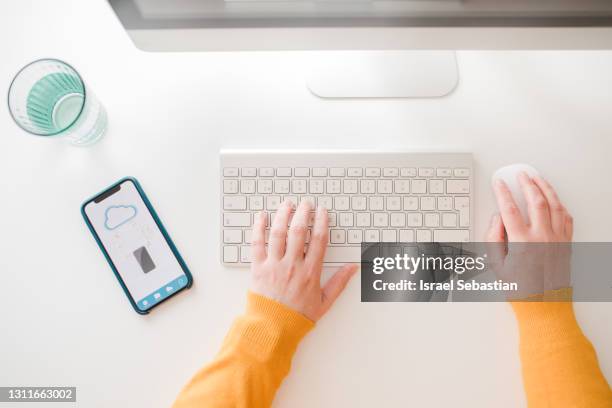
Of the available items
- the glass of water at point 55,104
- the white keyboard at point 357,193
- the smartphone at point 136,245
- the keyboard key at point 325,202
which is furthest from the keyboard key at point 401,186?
the glass of water at point 55,104

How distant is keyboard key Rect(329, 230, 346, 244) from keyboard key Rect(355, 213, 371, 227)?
1.1 inches

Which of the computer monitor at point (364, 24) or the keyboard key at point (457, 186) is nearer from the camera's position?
the computer monitor at point (364, 24)

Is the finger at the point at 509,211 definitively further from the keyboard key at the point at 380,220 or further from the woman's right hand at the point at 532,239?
the keyboard key at the point at 380,220

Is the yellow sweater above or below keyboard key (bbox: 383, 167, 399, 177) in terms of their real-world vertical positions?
below

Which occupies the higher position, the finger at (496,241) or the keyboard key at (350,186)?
the keyboard key at (350,186)

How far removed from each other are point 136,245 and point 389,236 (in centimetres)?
40

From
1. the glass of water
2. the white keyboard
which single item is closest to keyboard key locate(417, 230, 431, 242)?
the white keyboard

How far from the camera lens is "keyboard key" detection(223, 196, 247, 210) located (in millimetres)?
660

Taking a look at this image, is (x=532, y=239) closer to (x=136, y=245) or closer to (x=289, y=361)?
(x=289, y=361)

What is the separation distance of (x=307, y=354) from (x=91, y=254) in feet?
1.26

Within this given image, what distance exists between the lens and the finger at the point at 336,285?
0.65m

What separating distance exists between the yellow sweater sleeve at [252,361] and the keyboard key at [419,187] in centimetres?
26

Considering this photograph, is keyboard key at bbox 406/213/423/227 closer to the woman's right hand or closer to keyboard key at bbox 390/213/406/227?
keyboard key at bbox 390/213/406/227

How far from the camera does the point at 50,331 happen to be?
67 cm
